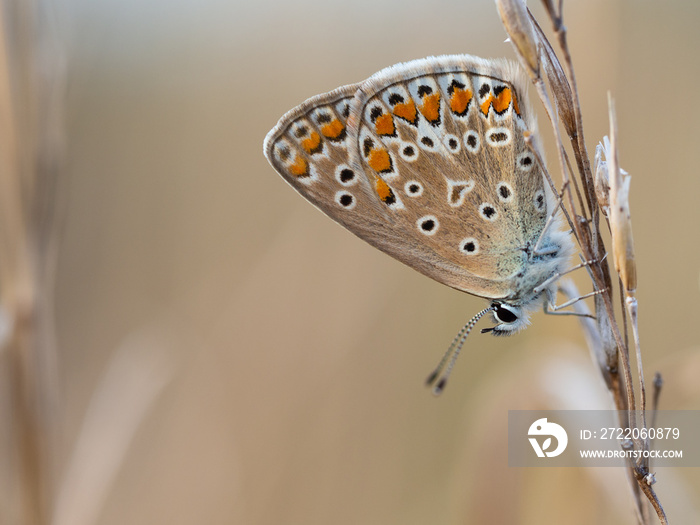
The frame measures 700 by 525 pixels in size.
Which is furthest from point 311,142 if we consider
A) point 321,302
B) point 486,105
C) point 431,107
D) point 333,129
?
point 321,302

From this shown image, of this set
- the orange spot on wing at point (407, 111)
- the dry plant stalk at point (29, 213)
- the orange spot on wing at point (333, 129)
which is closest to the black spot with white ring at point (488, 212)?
the orange spot on wing at point (407, 111)

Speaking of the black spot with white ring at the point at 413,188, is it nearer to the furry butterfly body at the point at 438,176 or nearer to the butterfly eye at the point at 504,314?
the furry butterfly body at the point at 438,176

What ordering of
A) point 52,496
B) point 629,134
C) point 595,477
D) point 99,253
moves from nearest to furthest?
point 52,496 → point 595,477 → point 629,134 → point 99,253

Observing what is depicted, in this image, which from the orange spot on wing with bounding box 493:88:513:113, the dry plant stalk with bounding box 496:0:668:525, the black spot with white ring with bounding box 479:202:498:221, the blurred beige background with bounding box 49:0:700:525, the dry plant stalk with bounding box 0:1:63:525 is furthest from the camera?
the blurred beige background with bounding box 49:0:700:525

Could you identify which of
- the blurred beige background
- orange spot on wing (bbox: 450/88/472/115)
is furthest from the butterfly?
the blurred beige background

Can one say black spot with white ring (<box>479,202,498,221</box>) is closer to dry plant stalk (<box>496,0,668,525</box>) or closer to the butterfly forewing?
the butterfly forewing

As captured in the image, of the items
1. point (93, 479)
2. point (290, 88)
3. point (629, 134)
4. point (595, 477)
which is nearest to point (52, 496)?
point (93, 479)

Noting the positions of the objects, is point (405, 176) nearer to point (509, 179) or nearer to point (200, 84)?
point (509, 179)
